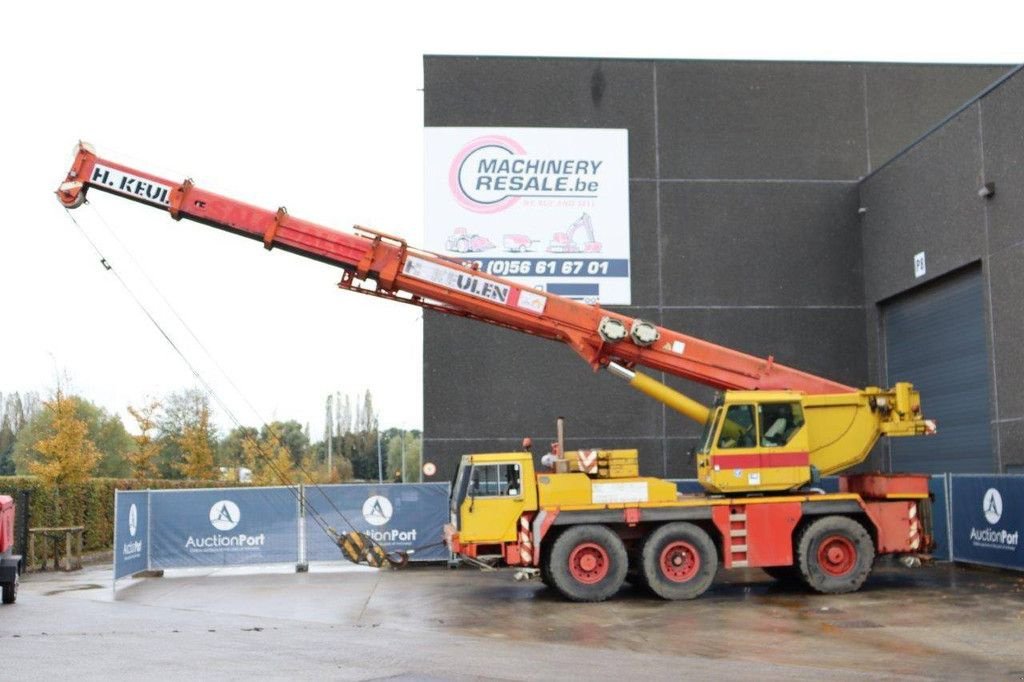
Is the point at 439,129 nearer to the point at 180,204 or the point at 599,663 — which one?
the point at 180,204

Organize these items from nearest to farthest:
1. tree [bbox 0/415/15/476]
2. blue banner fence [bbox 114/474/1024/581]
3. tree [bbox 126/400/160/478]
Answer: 1. blue banner fence [bbox 114/474/1024/581]
2. tree [bbox 126/400/160/478]
3. tree [bbox 0/415/15/476]

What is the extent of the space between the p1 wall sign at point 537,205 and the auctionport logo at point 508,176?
2 centimetres

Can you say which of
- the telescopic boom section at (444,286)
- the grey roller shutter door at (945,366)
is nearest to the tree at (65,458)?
the telescopic boom section at (444,286)

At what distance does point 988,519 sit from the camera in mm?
19469

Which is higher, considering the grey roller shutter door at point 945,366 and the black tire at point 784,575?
the grey roller shutter door at point 945,366

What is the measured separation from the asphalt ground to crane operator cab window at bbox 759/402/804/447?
246 centimetres

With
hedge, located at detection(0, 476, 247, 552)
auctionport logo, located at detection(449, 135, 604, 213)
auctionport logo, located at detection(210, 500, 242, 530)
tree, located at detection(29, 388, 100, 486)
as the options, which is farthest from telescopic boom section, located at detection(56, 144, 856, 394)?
tree, located at detection(29, 388, 100, 486)

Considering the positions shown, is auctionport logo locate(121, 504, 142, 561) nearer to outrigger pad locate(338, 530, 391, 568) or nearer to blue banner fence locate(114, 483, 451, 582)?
blue banner fence locate(114, 483, 451, 582)

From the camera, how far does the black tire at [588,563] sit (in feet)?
55.5

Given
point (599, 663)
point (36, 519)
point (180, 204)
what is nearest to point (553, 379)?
point (180, 204)

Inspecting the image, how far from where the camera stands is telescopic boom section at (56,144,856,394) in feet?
55.7

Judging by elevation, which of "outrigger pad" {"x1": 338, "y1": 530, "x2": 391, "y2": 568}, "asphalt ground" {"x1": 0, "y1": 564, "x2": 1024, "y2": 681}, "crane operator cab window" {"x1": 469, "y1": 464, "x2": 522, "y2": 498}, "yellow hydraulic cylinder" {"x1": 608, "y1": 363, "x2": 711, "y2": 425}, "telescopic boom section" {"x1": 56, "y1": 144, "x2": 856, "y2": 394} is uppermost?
"telescopic boom section" {"x1": 56, "y1": 144, "x2": 856, "y2": 394}

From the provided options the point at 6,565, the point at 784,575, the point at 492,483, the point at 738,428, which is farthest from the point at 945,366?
the point at 6,565

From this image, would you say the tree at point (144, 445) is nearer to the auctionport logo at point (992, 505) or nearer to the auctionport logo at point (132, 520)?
the auctionport logo at point (132, 520)
